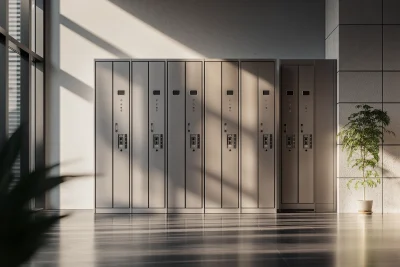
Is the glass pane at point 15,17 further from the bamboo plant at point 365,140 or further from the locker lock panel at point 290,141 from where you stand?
the bamboo plant at point 365,140

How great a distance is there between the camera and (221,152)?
1147cm

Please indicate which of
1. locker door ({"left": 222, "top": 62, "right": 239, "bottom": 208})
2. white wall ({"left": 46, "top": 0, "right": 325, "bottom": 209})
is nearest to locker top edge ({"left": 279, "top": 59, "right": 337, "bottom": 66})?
white wall ({"left": 46, "top": 0, "right": 325, "bottom": 209})

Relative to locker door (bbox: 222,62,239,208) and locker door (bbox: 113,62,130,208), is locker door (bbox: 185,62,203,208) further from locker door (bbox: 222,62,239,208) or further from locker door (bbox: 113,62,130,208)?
locker door (bbox: 113,62,130,208)

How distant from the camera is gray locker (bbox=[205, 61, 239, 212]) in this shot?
11.4 m

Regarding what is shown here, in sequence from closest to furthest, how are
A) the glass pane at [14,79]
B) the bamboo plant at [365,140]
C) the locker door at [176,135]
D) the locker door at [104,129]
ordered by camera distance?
the glass pane at [14,79] → the bamboo plant at [365,140] → the locker door at [104,129] → the locker door at [176,135]

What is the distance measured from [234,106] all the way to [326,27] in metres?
2.55

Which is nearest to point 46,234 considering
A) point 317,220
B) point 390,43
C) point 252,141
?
point 317,220

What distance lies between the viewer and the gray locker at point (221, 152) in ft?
37.6

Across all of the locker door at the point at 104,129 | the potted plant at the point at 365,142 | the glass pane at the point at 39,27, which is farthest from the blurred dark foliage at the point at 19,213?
the glass pane at the point at 39,27

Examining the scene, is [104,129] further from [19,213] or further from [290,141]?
[19,213]

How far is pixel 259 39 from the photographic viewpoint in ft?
40.1

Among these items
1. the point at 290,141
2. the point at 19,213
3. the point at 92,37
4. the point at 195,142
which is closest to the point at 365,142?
the point at 290,141

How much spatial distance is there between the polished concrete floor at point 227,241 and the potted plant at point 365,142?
76 cm

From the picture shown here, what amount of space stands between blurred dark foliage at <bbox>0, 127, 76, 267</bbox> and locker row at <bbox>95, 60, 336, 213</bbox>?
419 inches
